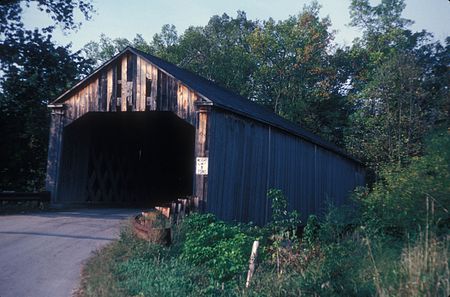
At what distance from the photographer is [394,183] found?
12516 mm

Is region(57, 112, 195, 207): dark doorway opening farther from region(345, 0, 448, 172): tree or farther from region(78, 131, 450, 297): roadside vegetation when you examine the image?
region(345, 0, 448, 172): tree

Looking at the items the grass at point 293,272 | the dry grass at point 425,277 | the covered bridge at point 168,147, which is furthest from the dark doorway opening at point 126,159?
the dry grass at point 425,277

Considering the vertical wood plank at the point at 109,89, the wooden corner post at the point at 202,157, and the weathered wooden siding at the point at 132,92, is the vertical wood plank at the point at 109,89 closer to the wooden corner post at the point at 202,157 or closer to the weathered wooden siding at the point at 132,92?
the weathered wooden siding at the point at 132,92

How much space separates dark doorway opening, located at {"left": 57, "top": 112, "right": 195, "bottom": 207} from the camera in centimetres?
1739

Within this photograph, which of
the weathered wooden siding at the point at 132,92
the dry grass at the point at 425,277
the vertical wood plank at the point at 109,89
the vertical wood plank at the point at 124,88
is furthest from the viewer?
the vertical wood plank at the point at 109,89

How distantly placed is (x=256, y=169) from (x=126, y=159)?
740cm

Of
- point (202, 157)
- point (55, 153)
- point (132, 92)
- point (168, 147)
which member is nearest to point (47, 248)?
point (202, 157)

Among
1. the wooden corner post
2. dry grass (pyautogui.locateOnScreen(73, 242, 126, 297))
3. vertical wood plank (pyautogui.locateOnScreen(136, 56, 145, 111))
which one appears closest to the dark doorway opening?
vertical wood plank (pyautogui.locateOnScreen(136, 56, 145, 111))

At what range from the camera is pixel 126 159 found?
835 inches

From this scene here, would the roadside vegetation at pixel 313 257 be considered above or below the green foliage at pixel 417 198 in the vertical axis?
below

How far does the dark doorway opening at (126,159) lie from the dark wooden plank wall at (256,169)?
4.23 m

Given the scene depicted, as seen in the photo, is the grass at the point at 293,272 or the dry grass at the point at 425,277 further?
the grass at the point at 293,272

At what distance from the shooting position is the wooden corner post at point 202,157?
1319 centimetres

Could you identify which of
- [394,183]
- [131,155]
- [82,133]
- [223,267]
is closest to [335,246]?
[223,267]
